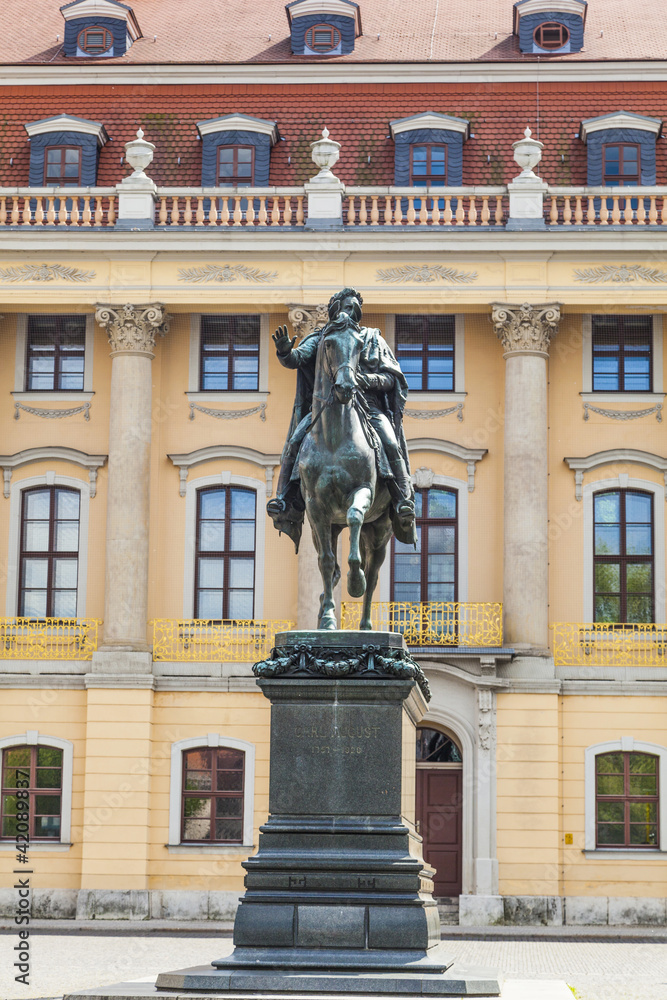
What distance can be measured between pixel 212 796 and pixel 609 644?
24.2 feet

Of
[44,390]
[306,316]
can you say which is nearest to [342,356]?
[306,316]

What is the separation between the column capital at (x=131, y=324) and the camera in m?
30.5

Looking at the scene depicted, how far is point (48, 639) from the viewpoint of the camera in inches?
1194

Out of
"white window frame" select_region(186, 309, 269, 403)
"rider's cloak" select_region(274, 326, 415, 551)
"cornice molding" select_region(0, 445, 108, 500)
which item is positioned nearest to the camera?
"rider's cloak" select_region(274, 326, 415, 551)

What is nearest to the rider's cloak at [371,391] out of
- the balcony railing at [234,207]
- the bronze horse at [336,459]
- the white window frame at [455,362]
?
the bronze horse at [336,459]

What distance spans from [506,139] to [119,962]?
18397 millimetres

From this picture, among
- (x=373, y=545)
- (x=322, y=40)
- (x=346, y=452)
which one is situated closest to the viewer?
(x=346, y=452)

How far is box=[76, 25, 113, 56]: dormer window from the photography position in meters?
34.2

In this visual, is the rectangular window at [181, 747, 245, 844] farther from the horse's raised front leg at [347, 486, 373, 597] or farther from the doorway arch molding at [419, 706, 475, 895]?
the horse's raised front leg at [347, 486, 373, 597]

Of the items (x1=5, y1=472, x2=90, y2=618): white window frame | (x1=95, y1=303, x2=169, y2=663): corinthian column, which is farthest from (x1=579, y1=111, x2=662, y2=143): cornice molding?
(x1=5, y1=472, x2=90, y2=618): white window frame

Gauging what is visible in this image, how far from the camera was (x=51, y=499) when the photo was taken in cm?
3125

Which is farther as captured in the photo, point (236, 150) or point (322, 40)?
point (322, 40)

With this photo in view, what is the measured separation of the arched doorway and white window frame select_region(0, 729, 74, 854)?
6.05 metres

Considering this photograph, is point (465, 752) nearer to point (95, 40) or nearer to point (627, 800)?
point (627, 800)
